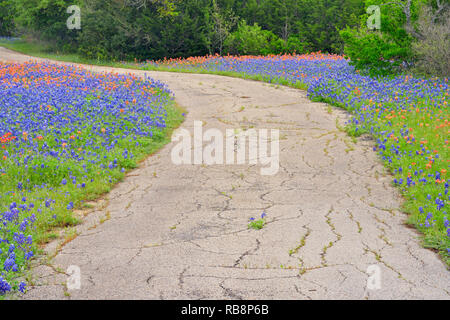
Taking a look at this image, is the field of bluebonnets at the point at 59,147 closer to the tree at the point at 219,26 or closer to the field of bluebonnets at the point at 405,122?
the field of bluebonnets at the point at 405,122

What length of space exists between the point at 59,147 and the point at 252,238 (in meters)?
4.64

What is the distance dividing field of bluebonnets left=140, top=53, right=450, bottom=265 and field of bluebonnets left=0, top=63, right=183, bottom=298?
436cm

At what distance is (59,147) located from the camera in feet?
28.1

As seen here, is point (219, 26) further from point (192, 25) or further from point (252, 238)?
point (252, 238)

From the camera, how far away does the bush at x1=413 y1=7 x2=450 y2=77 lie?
14.6m

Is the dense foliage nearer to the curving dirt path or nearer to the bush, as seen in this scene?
the bush

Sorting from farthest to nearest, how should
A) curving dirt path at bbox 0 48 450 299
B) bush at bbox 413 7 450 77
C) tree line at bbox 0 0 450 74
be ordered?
tree line at bbox 0 0 450 74 → bush at bbox 413 7 450 77 → curving dirt path at bbox 0 48 450 299

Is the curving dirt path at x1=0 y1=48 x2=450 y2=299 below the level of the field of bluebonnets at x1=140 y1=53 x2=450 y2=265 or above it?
below

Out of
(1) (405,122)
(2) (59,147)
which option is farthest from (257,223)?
(1) (405,122)

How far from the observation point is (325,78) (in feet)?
53.5

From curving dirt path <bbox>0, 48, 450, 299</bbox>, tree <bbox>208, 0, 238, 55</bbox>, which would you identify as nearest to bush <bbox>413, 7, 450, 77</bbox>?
curving dirt path <bbox>0, 48, 450, 299</bbox>

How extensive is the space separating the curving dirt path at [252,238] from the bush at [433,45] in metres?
7.00
